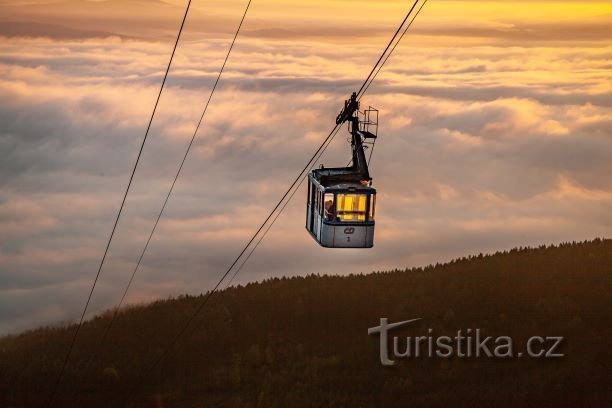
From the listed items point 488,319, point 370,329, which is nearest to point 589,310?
point 488,319

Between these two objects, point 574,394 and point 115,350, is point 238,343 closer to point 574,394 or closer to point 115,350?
point 115,350

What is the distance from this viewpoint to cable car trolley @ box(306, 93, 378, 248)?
165 feet

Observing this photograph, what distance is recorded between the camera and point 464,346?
16312 centimetres

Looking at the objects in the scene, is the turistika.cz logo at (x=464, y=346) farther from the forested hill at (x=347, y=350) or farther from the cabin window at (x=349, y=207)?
the cabin window at (x=349, y=207)

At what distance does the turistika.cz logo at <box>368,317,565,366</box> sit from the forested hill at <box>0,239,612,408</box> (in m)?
1.18

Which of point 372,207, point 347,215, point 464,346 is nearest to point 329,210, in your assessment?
point 347,215

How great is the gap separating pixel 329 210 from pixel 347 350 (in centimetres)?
11735

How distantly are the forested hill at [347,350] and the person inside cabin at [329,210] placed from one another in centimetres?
8727

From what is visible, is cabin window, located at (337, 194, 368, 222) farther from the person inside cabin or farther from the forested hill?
the forested hill

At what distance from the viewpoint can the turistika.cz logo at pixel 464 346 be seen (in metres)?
155

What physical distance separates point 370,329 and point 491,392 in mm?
37459

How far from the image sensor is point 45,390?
155 metres

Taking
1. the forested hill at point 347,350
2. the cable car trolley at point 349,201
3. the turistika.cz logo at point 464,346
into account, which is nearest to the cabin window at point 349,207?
the cable car trolley at point 349,201

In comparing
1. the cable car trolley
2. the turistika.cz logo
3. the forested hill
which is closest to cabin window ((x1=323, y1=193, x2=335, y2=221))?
the cable car trolley
